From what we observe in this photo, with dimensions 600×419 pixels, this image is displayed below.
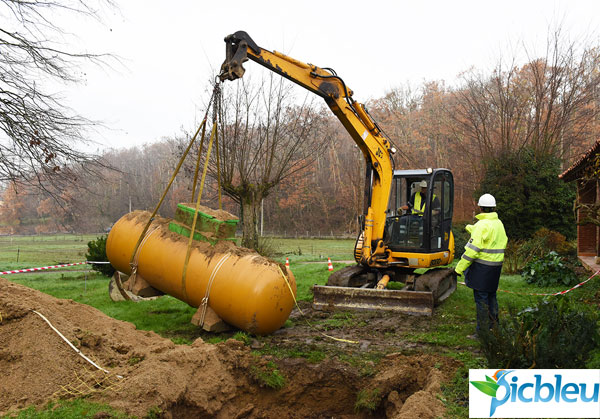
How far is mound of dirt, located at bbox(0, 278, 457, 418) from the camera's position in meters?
4.45

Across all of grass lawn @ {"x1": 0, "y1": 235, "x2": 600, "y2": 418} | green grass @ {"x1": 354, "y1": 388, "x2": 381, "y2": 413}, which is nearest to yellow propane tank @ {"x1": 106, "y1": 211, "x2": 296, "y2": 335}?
grass lawn @ {"x1": 0, "y1": 235, "x2": 600, "y2": 418}

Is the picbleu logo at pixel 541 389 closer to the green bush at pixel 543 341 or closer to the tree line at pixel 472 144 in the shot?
the green bush at pixel 543 341

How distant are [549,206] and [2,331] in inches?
714

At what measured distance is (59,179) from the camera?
892 centimetres

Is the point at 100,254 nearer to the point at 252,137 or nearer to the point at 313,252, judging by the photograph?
the point at 252,137

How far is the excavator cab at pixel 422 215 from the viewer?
30.1 ft

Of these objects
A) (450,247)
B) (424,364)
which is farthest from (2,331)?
(450,247)

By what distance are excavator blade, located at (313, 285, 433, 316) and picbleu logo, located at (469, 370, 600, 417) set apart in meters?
4.21

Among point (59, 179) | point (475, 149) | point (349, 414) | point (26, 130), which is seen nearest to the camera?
point (349, 414)

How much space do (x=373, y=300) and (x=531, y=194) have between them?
12460 mm

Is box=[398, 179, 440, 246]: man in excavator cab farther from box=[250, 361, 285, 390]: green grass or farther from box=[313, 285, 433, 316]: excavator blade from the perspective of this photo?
box=[250, 361, 285, 390]: green grass

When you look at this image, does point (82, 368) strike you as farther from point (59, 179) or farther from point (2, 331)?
point (59, 179)

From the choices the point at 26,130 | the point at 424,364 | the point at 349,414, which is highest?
the point at 26,130

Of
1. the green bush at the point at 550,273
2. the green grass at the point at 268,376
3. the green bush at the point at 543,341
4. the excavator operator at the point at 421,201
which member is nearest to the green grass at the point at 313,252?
the green bush at the point at 550,273
